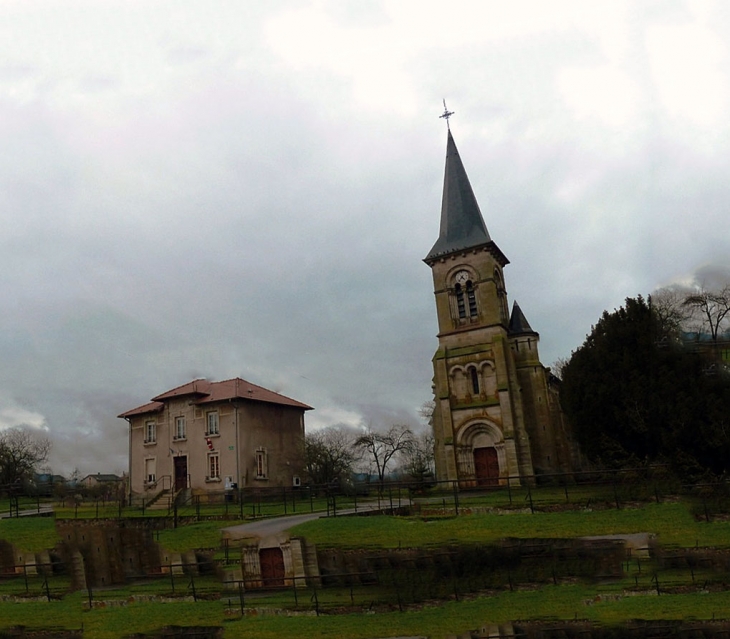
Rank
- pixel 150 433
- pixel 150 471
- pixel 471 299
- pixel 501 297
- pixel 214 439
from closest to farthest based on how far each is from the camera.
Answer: pixel 471 299 < pixel 501 297 < pixel 214 439 < pixel 150 471 < pixel 150 433

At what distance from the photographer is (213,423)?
127ft

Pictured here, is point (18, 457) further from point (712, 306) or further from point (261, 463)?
point (712, 306)

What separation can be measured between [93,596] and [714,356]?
25166 mm

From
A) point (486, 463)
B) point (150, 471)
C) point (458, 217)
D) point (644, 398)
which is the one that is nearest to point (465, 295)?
point (458, 217)

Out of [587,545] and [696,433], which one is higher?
[696,433]

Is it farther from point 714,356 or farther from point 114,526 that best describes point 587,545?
point 114,526

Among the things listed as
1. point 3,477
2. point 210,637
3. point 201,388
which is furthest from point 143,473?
point 210,637

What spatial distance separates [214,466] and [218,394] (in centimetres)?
445

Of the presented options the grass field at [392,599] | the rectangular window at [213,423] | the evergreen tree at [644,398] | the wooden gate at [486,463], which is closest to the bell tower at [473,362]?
the wooden gate at [486,463]

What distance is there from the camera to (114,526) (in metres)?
22.3

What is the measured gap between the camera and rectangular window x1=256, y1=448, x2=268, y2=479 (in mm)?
38562

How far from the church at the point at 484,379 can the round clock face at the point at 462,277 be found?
0.19ft

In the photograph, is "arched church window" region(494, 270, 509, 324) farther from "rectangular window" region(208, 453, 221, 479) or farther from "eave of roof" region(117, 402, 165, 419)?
"eave of roof" region(117, 402, 165, 419)

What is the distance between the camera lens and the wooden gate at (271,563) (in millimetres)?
19266
